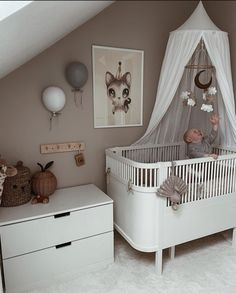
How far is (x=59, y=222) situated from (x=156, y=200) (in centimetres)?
80

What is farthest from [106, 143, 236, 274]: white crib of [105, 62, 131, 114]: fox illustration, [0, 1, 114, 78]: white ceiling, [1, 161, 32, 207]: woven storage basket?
[0, 1, 114, 78]: white ceiling

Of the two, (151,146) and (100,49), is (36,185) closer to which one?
(151,146)

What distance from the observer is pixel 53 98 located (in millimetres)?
2287

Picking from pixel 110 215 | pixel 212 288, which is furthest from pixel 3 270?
pixel 212 288

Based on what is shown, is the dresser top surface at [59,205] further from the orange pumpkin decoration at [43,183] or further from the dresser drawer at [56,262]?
the dresser drawer at [56,262]

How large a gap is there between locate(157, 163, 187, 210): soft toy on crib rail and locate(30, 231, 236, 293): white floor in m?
0.67

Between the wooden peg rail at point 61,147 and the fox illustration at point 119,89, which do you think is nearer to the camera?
the wooden peg rail at point 61,147

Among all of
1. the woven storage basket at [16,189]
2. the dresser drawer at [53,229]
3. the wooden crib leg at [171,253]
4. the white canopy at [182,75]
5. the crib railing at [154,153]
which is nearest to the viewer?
the dresser drawer at [53,229]

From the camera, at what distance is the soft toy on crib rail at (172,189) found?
2025 millimetres

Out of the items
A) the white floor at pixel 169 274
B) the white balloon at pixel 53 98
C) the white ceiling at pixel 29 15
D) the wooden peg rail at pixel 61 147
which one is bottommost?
the white floor at pixel 169 274

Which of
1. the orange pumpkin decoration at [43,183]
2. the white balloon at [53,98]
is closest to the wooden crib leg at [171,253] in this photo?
the orange pumpkin decoration at [43,183]

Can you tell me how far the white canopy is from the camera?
2.25 metres

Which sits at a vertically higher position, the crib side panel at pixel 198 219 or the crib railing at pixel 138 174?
the crib railing at pixel 138 174

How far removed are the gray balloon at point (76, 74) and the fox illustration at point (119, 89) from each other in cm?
31
